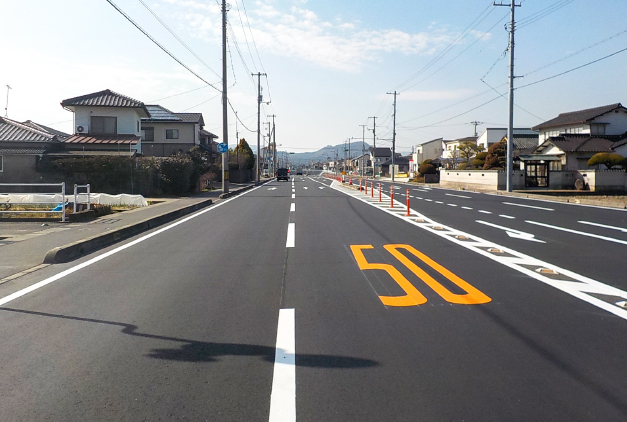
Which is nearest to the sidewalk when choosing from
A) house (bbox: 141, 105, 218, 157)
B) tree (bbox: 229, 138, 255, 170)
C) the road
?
the road

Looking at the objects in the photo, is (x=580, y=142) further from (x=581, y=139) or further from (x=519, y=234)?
(x=519, y=234)

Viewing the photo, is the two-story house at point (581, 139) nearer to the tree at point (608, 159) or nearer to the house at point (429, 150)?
the tree at point (608, 159)

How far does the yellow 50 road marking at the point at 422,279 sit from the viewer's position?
6438mm

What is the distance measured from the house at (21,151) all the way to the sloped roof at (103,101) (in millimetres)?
4145

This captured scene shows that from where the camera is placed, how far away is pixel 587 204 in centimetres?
2472

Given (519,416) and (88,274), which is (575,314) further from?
(88,274)

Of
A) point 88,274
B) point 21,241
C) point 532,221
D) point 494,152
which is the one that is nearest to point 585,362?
point 88,274

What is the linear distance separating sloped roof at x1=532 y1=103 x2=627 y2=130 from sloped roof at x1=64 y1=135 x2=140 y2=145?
39.2 meters

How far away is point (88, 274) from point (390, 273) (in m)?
4.74

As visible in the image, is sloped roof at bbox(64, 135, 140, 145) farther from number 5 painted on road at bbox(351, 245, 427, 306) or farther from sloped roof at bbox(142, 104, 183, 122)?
number 5 painted on road at bbox(351, 245, 427, 306)

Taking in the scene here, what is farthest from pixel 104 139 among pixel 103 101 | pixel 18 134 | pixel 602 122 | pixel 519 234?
pixel 602 122

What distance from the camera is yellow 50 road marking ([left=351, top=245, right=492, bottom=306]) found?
6438mm

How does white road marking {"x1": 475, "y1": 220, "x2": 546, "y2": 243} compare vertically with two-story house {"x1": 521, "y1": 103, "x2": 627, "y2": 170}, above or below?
below

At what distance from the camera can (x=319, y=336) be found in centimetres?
511
